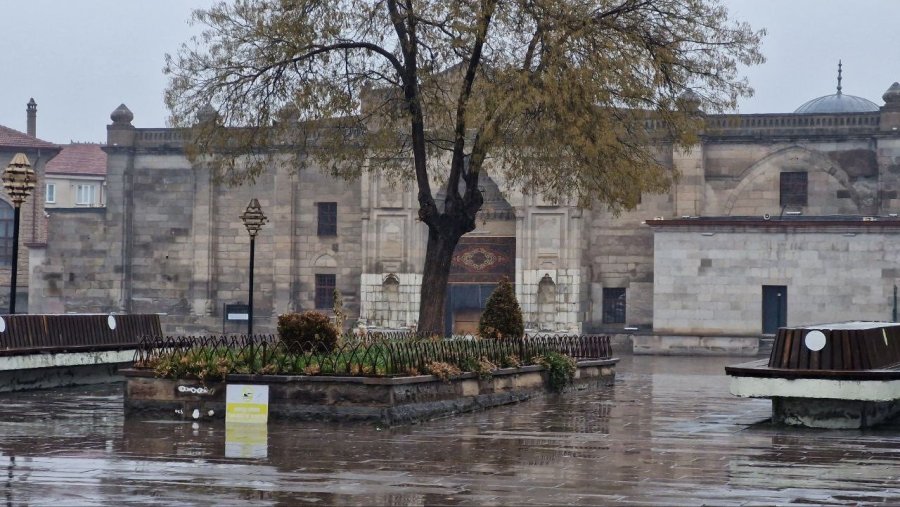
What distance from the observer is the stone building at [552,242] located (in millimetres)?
44219

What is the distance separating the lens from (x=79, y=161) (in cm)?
8581

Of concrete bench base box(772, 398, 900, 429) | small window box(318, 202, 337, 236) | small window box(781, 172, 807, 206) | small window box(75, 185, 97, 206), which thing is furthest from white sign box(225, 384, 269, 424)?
small window box(75, 185, 97, 206)

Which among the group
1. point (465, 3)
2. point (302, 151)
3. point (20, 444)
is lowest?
point (20, 444)

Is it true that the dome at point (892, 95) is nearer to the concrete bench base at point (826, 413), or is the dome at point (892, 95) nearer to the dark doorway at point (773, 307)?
the dark doorway at point (773, 307)

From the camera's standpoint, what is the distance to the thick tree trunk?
83.2 feet

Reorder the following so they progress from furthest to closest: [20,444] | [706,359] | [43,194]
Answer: [43,194]
[706,359]
[20,444]

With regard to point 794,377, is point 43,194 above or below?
above

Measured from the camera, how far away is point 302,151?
27.7 meters

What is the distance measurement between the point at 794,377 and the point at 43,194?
5606cm

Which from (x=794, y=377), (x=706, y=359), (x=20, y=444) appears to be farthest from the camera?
(x=706, y=359)

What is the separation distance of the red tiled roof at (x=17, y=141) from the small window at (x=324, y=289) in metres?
19.9

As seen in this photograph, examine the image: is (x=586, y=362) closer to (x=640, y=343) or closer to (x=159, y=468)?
(x=159, y=468)

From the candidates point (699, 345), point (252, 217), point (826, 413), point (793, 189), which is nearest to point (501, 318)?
point (252, 217)

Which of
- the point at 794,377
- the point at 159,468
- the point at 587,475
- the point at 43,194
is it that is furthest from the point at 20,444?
the point at 43,194
